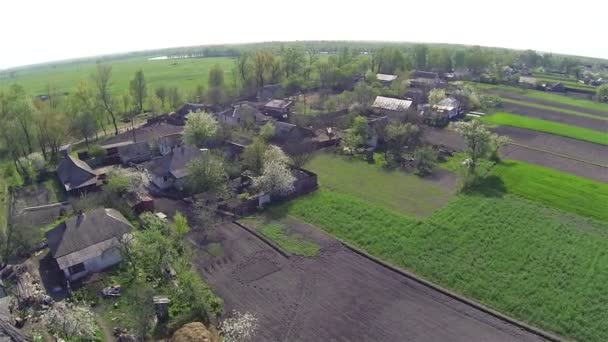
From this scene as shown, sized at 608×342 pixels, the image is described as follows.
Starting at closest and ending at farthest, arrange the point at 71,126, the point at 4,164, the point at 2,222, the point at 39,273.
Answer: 1. the point at 39,273
2. the point at 2,222
3. the point at 4,164
4. the point at 71,126

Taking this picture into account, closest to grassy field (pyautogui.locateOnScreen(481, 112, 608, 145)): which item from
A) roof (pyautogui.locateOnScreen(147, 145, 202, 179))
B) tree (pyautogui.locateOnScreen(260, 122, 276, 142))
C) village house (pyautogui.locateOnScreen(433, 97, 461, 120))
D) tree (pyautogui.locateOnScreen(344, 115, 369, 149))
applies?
village house (pyautogui.locateOnScreen(433, 97, 461, 120))

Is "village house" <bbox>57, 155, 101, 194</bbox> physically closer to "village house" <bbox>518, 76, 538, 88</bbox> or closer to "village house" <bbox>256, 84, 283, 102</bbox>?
"village house" <bbox>256, 84, 283, 102</bbox>

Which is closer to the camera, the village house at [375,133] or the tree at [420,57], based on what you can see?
the village house at [375,133]

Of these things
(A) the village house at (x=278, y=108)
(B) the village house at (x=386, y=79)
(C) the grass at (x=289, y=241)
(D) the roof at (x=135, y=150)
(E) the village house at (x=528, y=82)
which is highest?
(B) the village house at (x=386, y=79)

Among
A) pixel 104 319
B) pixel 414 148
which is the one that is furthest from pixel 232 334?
pixel 414 148

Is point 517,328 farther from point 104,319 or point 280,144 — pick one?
point 280,144

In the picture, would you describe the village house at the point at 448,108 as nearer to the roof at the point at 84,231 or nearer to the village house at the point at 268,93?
the village house at the point at 268,93

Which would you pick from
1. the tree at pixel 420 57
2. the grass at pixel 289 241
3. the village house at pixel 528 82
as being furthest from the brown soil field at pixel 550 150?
the tree at pixel 420 57
